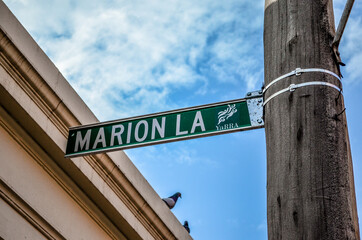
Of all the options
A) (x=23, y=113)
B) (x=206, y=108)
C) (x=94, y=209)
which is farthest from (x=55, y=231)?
(x=206, y=108)

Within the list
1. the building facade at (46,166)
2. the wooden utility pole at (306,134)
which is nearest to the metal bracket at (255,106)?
the wooden utility pole at (306,134)

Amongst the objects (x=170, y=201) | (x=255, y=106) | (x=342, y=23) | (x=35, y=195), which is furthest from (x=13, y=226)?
(x=342, y=23)

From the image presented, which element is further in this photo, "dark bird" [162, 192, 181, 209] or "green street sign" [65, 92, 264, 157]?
"dark bird" [162, 192, 181, 209]

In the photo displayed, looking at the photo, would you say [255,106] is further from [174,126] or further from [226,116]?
[174,126]

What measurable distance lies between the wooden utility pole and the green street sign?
708 millimetres

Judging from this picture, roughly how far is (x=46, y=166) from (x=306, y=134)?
4.96 metres

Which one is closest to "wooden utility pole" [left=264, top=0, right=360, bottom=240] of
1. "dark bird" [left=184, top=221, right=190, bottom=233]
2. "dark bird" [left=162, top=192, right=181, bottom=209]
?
"dark bird" [left=162, top=192, right=181, bottom=209]

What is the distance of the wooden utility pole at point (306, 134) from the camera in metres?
2.95

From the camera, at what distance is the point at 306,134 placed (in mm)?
3182

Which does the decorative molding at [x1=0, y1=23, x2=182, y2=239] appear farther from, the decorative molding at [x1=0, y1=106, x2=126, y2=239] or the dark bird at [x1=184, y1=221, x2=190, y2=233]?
the dark bird at [x1=184, y1=221, x2=190, y2=233]

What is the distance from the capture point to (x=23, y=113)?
6.95m

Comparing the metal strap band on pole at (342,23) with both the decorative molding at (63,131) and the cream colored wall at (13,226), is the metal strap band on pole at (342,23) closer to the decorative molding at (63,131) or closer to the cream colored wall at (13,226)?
the decorative molding at (63,131)

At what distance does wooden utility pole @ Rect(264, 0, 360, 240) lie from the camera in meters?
2.95

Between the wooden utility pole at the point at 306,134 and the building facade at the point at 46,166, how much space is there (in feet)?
13.2
